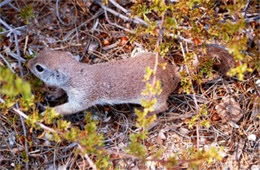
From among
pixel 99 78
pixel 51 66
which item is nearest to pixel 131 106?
pixel 99 78

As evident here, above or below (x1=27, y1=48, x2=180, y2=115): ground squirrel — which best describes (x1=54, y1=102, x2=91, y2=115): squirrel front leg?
below

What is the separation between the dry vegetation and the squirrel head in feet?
0.92

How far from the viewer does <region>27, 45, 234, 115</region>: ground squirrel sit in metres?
4.18

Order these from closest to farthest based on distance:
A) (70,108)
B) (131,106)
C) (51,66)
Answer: (51,66) → (70,108) → (131,106)

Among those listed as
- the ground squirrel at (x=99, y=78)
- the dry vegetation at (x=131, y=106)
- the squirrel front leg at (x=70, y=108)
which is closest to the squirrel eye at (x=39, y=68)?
the ground squirrel at (x=99, y=78)

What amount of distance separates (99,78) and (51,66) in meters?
0.52

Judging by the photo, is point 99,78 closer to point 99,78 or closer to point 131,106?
point 99,78

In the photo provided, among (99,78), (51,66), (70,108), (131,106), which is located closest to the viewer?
(51,66)

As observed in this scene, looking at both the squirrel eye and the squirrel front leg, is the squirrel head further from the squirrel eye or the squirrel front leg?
the squirrel front leg

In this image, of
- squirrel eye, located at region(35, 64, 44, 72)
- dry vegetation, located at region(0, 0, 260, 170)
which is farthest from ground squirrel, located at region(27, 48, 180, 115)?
dry vegetation, located at region(0, 0, 260, 170)

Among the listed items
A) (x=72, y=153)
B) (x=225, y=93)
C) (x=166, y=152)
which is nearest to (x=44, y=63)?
(x=72, y=153)

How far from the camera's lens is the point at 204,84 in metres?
4.70

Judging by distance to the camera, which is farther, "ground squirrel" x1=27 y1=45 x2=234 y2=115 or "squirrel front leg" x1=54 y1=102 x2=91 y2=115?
"squirrel front leg" x1=54 y1=102 x2=91 y2=115

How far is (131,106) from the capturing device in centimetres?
471
